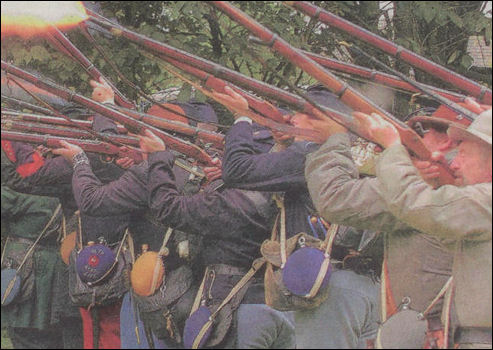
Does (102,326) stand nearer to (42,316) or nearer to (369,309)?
(42,316)

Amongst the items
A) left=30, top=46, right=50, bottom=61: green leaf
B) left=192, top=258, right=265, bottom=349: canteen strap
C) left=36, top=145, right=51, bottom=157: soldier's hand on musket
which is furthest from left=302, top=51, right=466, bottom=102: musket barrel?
left=36, top=145, right=51, bottom=157: soldier's hand on musket

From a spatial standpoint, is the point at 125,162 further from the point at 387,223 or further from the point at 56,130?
the point at 387,223

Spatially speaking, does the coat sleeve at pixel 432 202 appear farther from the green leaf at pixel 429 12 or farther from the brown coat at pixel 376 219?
the green leaf at pixel 429 12

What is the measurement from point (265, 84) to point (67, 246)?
2.69 metres

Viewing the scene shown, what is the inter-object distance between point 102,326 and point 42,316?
911 millimetres

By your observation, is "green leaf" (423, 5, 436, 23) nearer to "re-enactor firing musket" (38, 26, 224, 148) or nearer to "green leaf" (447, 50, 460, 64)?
"green leaf" (447, 50, 460, 64)

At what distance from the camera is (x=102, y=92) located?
210 inches

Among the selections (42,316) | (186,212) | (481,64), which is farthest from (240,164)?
(42,316)

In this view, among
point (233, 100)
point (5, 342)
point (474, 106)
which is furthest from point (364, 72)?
point (5, 342)

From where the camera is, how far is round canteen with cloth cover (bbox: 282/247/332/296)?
404 centimetres

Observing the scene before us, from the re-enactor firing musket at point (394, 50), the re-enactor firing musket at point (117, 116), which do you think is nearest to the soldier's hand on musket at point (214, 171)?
the re-enactor firing musket at point (117, 116)

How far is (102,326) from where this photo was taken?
5711 mm

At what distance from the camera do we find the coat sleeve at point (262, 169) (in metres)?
4.23

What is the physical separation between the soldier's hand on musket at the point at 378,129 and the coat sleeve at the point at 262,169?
71 cm
